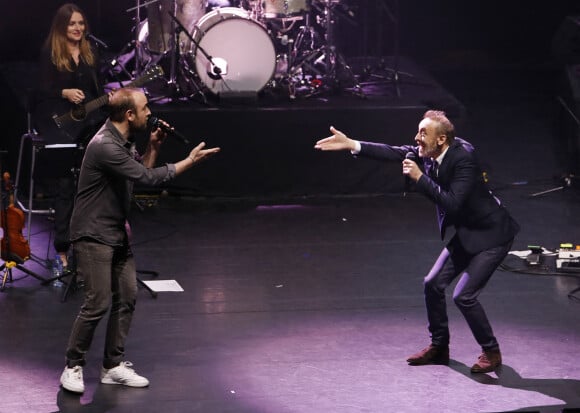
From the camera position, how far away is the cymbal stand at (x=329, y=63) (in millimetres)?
12508

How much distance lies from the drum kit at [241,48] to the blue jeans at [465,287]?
16.6ft

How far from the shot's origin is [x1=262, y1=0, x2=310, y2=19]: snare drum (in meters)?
12.5

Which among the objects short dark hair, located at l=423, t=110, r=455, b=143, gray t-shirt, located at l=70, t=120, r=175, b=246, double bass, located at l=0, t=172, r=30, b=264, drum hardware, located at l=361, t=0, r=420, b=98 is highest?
short dark hair, located at l=423, t=110, r=455, b=143

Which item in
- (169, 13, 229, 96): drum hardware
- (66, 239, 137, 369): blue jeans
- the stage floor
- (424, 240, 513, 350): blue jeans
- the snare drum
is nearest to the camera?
(66, 239, 137, 369): blue jeans

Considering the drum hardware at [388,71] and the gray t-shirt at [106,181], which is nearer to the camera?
the gray t-shirt at [106,181]

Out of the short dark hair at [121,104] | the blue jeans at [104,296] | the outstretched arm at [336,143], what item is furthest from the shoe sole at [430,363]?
the short dark hair at [121,104]

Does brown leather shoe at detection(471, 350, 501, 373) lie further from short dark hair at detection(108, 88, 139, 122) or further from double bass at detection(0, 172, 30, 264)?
double bass at detection(0, 172, 30, 264)

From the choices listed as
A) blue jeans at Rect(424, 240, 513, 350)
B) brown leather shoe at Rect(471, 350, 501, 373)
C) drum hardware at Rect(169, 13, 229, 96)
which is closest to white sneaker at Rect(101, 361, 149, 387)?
blue jeans at Rect(424, 240, 513, 350)

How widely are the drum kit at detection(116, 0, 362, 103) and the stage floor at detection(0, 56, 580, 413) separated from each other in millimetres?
900

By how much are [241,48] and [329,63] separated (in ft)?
3.79

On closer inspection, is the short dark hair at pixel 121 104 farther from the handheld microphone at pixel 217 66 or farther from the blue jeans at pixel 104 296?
the handheld microphone at pixel 217 66

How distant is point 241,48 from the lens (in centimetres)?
1199

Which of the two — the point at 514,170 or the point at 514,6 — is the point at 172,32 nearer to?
the point at 514,170

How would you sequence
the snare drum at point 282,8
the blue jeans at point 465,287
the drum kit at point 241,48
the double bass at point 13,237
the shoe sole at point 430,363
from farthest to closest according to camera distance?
the snare drum at point 282,8 → the drum kit at point 241,48 → the double bass at point 13,237 → the shoe sole at point 430,363 → the blue jeans at point 465,287
